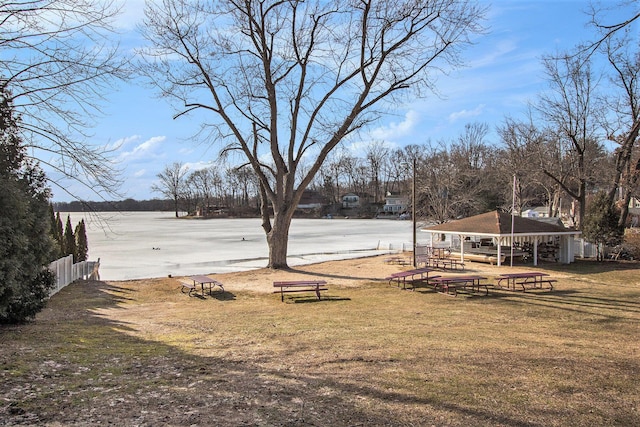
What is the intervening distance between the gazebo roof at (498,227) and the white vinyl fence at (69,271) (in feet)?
57.0

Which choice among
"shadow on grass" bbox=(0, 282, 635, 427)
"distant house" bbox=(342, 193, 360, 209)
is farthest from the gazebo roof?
"distant house" bbox=(342, 193, 360, 209)

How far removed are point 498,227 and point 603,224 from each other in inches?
225

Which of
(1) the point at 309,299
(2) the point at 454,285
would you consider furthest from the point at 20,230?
(2) the point at 454,285

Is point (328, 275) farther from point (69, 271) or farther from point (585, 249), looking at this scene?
point (585, 249)

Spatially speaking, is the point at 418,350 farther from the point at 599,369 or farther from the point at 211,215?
the point at 211,215

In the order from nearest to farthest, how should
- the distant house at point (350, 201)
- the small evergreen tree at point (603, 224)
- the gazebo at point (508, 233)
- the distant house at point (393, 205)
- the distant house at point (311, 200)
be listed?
1. the gazebo at point (508, 233)
2. the small evergreen tree at point (603, 224)
3. the distant house at point (393, 205)
4. the distant house at point (350, 201)
5. the distant house at point (311, 200)

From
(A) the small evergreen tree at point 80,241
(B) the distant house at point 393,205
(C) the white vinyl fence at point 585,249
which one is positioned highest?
(B) the distant house at point 393,205

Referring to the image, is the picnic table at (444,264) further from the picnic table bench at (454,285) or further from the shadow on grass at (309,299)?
the shadow on grass at (309,299)

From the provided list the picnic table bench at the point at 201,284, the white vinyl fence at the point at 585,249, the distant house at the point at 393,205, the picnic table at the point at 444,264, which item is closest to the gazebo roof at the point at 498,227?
the picnic table at the point at 444,264

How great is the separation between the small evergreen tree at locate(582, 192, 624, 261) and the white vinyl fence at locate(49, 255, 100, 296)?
23.8 metres

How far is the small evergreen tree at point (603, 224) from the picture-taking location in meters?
22.9

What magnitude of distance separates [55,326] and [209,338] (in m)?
3.21

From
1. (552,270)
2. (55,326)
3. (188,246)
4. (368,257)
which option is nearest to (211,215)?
(188,246)

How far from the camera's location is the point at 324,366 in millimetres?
5695
